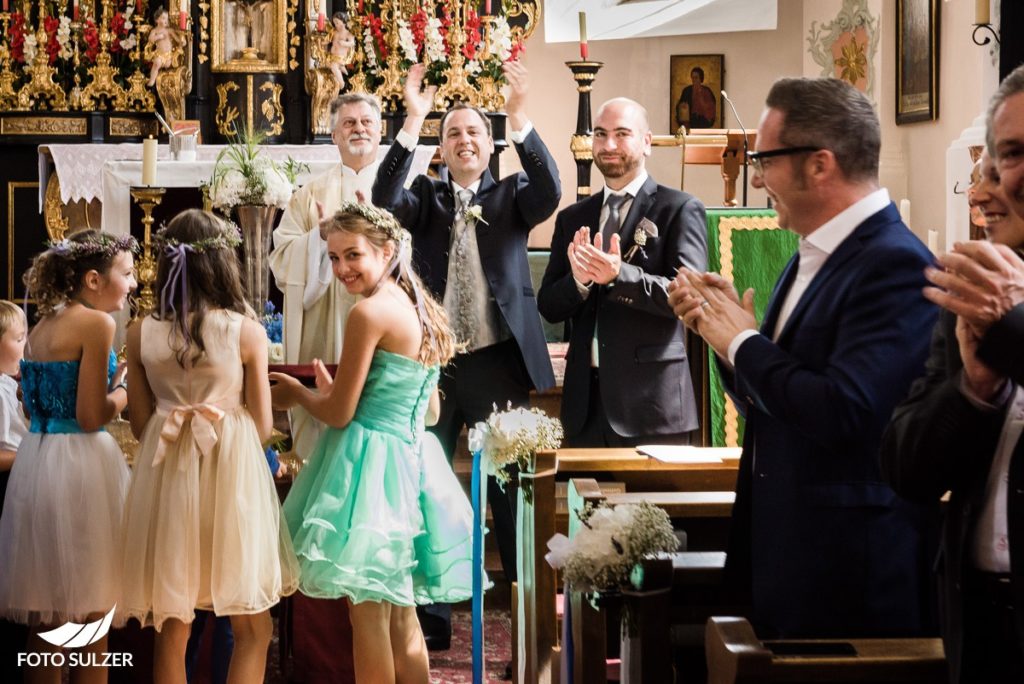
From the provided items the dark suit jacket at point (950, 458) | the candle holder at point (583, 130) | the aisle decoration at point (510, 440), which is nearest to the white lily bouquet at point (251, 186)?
the aisle decoration at point (510, 440)

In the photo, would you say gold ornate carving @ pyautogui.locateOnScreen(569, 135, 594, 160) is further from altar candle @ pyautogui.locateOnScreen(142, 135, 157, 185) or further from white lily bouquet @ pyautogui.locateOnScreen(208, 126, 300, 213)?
white lily bouquet @ pyautogui.locateOnScreen(208, 126, 300, 213)

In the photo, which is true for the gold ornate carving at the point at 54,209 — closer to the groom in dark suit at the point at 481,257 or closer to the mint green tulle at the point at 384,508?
the groom in dark suit at the point at 481,257

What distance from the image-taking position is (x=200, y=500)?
362 cm

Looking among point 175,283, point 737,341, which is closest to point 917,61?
point 175,283

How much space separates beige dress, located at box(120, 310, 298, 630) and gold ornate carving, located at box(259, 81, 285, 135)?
564 cm

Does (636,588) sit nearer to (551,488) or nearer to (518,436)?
(551,488)

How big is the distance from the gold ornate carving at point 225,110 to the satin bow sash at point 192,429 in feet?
19.0

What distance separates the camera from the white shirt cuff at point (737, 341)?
7.71ft

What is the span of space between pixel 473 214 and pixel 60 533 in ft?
5.88

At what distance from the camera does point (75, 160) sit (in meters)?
8.57

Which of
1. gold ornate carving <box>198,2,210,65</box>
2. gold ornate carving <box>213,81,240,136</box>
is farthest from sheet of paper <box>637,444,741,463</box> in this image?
gold ornate carving <box>198,2,210,65</box>

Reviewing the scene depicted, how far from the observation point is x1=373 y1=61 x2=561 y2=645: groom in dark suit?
15.6ft

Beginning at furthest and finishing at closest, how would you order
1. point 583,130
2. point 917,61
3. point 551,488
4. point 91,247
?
1. point 583,130
2. point 917,61
3. point 91,247
4. point 551,488

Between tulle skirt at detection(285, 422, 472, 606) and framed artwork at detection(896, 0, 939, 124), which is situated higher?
framed artwork at detection(896, 0, 939, 124)
